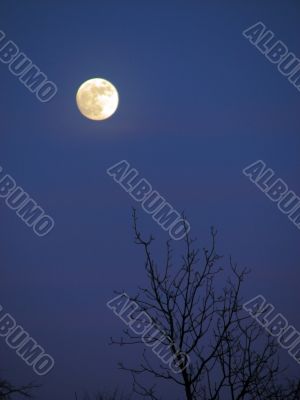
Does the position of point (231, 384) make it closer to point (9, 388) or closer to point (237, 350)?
point (237, 350)

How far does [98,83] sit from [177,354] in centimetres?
3072

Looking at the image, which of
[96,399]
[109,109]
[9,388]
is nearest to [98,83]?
[109,109]

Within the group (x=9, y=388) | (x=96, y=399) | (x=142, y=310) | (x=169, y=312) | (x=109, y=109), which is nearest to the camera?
(x=169, y=312)

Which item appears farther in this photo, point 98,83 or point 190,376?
point 98,83

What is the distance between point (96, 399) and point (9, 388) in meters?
23.1

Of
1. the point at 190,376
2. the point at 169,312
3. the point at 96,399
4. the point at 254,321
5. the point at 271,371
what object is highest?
the point at 254,321

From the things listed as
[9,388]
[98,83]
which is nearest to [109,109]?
[98,83]

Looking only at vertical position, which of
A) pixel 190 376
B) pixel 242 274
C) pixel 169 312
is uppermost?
pixel 242 274

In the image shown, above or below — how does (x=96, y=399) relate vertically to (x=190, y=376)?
below

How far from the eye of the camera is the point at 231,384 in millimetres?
4344

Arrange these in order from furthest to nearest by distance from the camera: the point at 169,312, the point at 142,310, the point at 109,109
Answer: the point at 109,109 → the point at 142,310 → the point at 169,312

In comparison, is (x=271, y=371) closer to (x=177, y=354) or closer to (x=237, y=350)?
(x=237, y=350)

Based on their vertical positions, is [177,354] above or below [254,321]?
below

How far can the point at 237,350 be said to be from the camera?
4.83 meters
